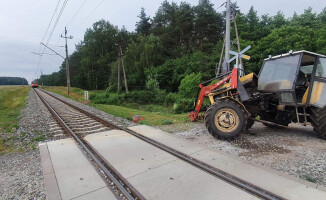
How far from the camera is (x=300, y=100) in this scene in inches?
226

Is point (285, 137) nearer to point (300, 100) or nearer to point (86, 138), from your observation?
point (300, 100)

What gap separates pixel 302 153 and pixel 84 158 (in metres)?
5.07

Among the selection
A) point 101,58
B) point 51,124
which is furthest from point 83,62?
Answer: point 51,124

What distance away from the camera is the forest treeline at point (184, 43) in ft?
87.0

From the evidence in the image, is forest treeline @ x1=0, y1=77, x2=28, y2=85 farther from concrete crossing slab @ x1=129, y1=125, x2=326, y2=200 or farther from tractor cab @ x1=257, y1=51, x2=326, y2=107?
tractor cab @ x1=257, y1=51, x2=326, y2=107

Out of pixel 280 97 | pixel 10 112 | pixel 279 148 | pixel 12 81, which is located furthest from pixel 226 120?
pixel 12 81

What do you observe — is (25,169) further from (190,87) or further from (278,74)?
(190,87)

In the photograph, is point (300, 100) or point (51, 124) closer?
point (300, 100)

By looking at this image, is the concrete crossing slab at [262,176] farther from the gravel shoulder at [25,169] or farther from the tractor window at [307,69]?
the tractor window at [307,69]

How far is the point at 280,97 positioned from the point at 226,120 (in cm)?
175

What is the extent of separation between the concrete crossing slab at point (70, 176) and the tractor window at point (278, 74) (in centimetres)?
540

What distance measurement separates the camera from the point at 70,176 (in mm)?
3688

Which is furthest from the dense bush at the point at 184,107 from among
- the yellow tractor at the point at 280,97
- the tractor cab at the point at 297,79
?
the tractor cab at the point at 297,79

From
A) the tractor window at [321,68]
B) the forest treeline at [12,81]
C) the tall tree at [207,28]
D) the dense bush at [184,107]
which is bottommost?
the dense bush at [184,107]
